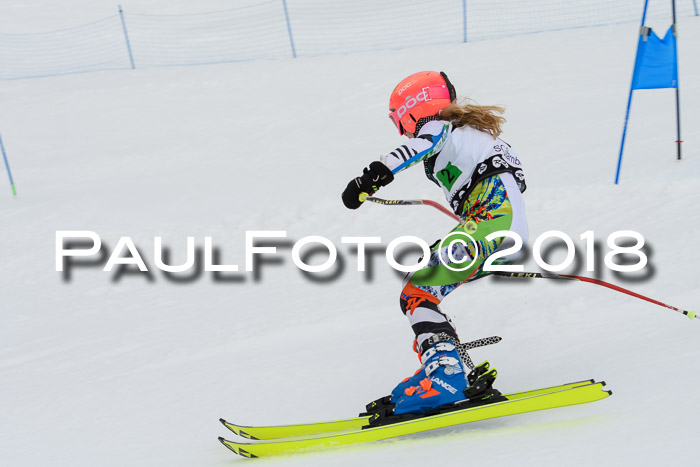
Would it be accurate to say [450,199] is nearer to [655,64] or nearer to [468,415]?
[468,415]

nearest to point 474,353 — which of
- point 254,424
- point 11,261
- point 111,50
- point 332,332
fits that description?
point 332,332

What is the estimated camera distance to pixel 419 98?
321 centimetres

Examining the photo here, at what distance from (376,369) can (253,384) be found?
2.65ft

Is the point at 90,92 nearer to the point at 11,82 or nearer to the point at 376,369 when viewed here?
the point at 11,82

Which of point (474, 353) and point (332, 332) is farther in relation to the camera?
point (332, 332)

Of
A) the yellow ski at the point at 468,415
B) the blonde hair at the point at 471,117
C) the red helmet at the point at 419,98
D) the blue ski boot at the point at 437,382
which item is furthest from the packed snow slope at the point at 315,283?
the red helmet at the point at 419,98

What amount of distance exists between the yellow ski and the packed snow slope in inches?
2.3

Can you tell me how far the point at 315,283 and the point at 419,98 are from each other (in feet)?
10.9

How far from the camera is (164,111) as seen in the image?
12234 millimetres

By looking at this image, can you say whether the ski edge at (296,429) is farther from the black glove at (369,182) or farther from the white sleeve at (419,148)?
the white sleeve at (419,148)

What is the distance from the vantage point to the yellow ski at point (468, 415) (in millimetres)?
2951

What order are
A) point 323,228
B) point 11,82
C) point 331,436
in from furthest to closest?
1. point 11,82
2. point 323,228
3. point 331,436

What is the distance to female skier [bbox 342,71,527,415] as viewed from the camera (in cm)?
296

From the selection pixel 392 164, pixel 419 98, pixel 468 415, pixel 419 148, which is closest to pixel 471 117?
pixel 419 98
